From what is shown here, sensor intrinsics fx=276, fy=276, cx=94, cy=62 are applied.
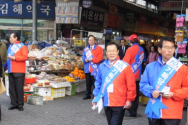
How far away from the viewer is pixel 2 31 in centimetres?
2106

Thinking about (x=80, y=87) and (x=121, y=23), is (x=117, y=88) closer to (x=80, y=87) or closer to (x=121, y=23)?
(x=80, y=87)

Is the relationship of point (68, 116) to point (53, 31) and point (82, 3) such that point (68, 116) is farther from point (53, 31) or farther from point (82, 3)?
point (53, 31)

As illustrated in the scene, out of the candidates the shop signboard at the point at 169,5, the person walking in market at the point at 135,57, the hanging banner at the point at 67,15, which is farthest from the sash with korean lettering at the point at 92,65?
the hanging banner at the point at 67,15

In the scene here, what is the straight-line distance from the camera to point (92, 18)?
19.5m

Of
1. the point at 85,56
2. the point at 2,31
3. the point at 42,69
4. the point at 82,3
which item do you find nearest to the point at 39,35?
the point at 2,31

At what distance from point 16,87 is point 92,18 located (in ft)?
42.7

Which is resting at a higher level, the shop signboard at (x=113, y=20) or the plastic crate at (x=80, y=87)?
the shop signboard at (x=113, y=20)

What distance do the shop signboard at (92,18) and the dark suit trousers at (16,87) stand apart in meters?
11.5

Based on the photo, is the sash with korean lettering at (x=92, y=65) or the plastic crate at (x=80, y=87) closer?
the sash with korean lettering at (x=92, y=65)

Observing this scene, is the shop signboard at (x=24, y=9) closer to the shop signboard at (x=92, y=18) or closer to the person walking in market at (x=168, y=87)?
the shop signboard at (x=92, y=18)

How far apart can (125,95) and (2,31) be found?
61.5 ft

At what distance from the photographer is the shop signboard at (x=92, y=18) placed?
1840 centimetres

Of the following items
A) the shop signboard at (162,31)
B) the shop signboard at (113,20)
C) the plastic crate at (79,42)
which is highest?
the shop signboard at (113,20)

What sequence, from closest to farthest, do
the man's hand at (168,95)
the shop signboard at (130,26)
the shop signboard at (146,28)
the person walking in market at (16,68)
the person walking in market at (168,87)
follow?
the man's hand at (168,95) < the person walking in market at (168,87) < the person walking in market at (16,68) < the shop signboard at (130,26) < the shop signboard at (146,28)
